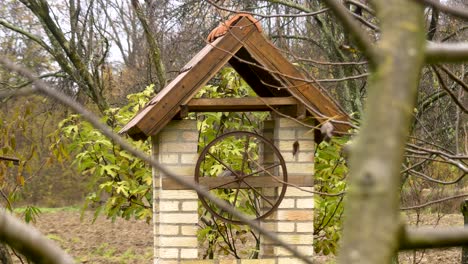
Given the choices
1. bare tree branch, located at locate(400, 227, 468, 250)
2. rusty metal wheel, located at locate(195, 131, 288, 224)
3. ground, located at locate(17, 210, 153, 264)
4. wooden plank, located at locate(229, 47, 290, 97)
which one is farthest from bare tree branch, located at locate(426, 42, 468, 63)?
ground, located at locate(17, 210, 153, 264)

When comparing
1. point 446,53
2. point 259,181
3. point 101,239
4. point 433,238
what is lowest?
point 101,239

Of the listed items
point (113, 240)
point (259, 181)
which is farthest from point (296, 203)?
point (113, 240)

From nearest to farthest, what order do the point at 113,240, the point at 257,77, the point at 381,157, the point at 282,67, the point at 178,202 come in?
1. the point at 381,157
2. the point at 282,67
3. the point at 178,202
4. the point at 257,77
5. the point at 113,240

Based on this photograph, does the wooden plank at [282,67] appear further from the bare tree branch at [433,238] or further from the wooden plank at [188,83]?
the bare tree branch at [433,238]

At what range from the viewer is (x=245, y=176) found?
5156mm

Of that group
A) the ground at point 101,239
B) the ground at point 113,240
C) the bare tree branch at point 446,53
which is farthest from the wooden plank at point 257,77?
the ground at point 101,239

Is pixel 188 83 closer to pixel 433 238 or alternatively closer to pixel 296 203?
pixel 296 203

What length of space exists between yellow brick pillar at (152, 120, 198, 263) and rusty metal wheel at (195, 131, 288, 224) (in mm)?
116

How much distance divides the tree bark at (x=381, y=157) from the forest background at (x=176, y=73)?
1.11 meters

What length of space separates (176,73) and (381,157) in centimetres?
1251

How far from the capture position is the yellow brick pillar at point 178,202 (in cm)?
508

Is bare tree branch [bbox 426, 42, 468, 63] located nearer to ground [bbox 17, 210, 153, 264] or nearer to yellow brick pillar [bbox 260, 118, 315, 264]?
yellow brick pillar [bbox 260, 118, 315, 264]

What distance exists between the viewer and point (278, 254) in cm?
514

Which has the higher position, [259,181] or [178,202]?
[259,181]
